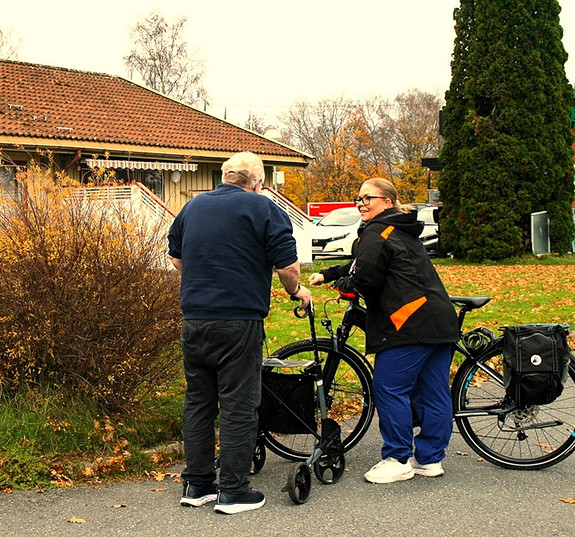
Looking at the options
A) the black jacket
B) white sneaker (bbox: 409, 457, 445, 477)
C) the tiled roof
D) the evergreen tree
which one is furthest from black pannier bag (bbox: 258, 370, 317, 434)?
the evergreen tree

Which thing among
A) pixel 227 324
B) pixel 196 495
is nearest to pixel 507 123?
pixel 227 324

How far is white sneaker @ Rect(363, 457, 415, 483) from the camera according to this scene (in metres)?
4.74

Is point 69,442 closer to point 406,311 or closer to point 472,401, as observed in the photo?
point 406,311

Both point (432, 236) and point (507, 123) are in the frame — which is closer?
point (507, 123)

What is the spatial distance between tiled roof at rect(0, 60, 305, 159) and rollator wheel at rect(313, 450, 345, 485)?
54.1 ft

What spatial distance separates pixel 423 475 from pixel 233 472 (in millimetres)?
1277

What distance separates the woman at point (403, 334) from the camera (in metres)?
4.74

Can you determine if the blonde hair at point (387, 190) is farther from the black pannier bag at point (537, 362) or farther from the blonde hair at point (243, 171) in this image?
the black pannier bag at point (537, 362)

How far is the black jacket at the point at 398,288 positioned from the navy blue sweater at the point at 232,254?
1.99 feet

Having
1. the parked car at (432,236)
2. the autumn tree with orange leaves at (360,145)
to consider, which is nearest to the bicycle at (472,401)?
the parked car at (432,236)

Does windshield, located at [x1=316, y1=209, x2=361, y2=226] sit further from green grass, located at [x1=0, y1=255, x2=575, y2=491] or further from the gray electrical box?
green grass, located at [x1=0, y1=255, x2=575, y2=491]

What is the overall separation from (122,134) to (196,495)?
18646mm

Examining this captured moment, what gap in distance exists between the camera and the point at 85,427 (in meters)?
5.16

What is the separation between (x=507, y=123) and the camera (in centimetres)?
2344
